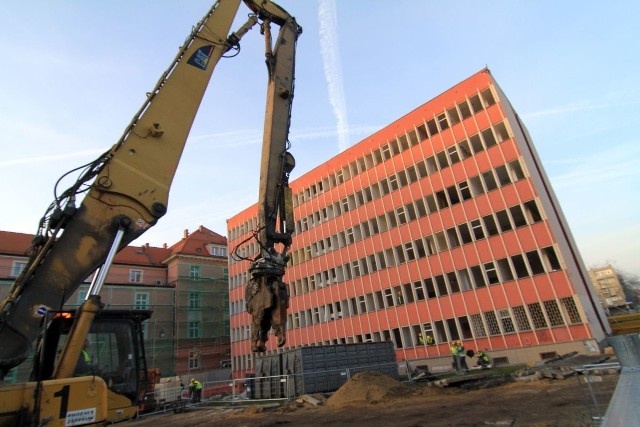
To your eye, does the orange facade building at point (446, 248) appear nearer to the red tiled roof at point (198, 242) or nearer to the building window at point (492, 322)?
the building window at point (492, 322)

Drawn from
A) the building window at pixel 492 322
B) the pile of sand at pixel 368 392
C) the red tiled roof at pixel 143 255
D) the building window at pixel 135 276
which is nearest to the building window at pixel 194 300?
the red tiled roof at pixel 143 255

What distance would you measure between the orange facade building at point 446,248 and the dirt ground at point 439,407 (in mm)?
12742

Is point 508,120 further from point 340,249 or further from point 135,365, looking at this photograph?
point 135,365

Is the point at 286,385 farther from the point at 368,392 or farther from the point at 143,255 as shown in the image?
the point at 143,255

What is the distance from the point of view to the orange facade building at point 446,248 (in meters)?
24.4

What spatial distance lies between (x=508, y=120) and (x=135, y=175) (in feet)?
90.4

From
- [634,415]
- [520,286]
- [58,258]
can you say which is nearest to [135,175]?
[58,258]

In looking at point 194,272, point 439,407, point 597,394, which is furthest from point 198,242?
point 597,394

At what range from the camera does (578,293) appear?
23156mm

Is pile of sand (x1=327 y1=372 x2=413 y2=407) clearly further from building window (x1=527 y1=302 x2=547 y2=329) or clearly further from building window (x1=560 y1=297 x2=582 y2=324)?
building window (x1=560 y1=297 x2=582 y2=324)

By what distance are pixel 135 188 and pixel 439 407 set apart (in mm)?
9982

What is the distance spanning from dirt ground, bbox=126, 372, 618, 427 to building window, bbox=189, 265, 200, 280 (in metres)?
35.0

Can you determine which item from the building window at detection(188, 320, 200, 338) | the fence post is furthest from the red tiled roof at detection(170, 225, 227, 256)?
the fence post

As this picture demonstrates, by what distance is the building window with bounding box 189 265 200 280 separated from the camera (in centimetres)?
4995
